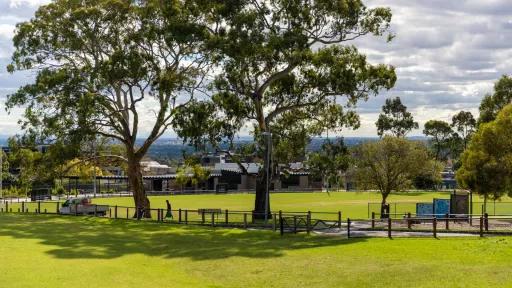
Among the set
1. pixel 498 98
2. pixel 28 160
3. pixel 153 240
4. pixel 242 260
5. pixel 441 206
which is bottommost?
pixel 153 240

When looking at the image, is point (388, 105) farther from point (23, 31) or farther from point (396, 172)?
Result: point (23, 31)

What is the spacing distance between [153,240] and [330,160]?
58.9ft

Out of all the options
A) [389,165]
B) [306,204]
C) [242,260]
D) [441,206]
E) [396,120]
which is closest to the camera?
[242,260]

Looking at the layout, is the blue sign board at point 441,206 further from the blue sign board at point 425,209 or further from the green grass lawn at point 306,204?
the green grass lawn at point 306,204

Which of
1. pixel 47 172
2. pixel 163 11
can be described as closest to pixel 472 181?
pixel 163 11

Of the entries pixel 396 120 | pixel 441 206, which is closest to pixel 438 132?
pixel 396 120

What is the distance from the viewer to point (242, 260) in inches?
924

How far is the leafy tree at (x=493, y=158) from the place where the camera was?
114ft

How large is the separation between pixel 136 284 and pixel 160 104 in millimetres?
30280

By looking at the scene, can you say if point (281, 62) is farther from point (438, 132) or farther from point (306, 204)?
point (438, 132)

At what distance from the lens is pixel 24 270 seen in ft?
66.2

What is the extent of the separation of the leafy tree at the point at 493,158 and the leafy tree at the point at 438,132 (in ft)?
307

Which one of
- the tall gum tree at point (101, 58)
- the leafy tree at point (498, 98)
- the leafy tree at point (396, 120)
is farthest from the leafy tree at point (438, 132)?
the tall gum tree at point (101, 58)

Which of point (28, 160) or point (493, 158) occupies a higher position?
point (493, 158)
